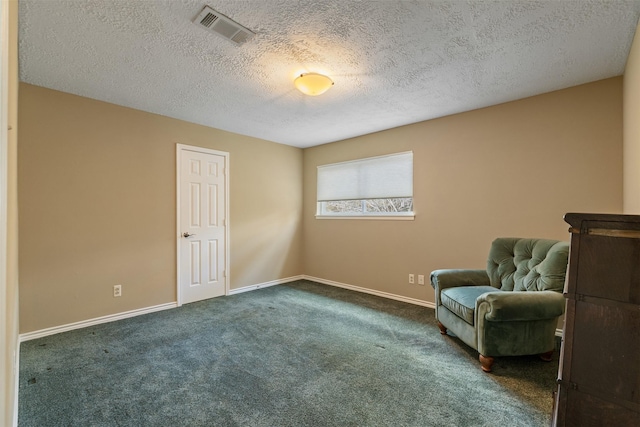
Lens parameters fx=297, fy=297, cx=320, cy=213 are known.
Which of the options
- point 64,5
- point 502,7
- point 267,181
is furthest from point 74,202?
point 502,7

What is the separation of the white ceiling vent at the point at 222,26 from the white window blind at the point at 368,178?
8.75 feet

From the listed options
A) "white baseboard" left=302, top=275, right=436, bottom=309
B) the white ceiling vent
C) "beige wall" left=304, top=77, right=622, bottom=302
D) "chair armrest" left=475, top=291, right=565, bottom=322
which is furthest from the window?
the white ceiling vent

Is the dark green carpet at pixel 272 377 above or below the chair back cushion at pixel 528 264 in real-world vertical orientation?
below

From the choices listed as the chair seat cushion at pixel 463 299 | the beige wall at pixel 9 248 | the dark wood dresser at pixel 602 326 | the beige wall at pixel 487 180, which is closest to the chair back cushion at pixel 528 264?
the chair seat cushion at pixel 463 299

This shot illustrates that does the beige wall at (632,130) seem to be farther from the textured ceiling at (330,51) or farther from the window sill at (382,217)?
the window sill at (382,217)

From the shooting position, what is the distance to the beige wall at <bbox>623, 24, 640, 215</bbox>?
1957 millimetres

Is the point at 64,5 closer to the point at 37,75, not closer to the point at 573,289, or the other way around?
the point at 37,75

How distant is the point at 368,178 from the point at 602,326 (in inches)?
137

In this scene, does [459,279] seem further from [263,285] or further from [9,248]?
[9,248]

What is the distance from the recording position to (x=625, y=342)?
3.73ft

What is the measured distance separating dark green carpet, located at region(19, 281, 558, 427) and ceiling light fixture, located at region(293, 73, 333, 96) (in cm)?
227

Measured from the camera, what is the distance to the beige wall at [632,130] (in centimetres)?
196

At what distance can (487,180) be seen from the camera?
3.37 meters

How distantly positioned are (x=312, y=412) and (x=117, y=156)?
130 inches
